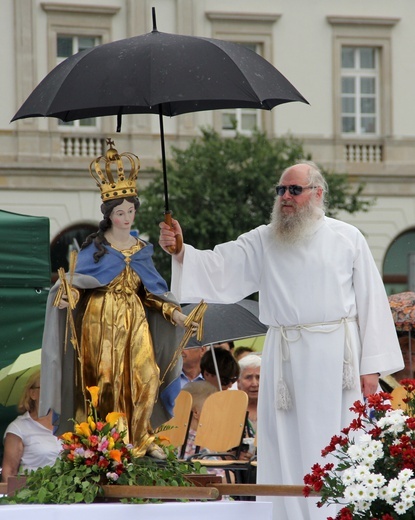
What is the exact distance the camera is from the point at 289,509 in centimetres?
789

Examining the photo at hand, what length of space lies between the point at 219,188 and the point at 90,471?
2266 centimetres

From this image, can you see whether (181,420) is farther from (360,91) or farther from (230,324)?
(360,91)

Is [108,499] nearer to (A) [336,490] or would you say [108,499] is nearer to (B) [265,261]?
(A) [336,490]

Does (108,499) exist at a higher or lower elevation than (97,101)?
lower

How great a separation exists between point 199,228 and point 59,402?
21261 millimetres

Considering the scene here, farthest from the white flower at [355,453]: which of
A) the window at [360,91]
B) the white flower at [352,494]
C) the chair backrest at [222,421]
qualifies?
the window at [360,91]

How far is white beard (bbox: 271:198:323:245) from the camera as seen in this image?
8.20m

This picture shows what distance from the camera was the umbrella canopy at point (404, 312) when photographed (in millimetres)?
10109

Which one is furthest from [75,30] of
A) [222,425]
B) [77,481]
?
[77,481]

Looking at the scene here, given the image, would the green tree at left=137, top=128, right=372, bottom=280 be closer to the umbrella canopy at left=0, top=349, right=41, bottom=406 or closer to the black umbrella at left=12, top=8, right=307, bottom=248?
the umbrella canopy at left=0, top=349, right=41, bottom=406

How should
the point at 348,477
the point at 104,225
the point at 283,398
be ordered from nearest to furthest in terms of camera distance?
the point at 348,477 < the point at 104,225 < the point at 283,398

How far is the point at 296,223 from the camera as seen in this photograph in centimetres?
819

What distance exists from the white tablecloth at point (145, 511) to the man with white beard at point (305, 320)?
1.10m

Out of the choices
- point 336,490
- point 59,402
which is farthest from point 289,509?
point 336,490
